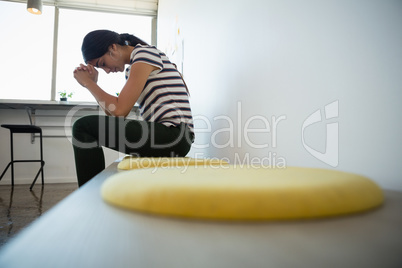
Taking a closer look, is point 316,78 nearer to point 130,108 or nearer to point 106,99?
point 130,108

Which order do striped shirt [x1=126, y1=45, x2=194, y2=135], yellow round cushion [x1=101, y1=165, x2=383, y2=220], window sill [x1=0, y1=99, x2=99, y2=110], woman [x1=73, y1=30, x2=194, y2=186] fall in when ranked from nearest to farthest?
1. yellow round cushion [x1=101, y1=165, x2=383, y2=220]
2. woman [x1=73, y1=30, x2=194, y2=186]
3. striped shirt [x1=126, y1=45, x2=194, y2=135]
4. window sill [x1=0, y1=99, x2=99, y2=110]

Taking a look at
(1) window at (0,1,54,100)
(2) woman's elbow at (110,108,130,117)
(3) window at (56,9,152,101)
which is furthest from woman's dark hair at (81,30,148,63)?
(1) window at (0,1,54,100)

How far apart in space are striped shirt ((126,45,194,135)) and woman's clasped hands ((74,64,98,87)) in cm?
27

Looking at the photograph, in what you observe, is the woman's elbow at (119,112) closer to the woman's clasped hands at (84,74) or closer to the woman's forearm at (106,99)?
the woman's forearm at (106,99)

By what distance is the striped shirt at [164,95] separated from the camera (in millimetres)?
1219

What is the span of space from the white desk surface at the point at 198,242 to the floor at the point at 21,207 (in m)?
1.24

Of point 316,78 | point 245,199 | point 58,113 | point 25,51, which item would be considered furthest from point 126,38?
point 25,51

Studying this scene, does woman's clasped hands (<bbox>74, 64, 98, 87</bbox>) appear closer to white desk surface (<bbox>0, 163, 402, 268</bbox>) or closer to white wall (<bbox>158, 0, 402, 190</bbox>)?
white wall (<bbox>158, 0, 402, 190</bbox>)

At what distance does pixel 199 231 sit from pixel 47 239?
0.43 ft

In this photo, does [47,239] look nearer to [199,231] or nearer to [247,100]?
[199,231]

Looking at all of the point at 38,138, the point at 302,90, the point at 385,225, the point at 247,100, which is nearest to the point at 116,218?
the point at 385,225

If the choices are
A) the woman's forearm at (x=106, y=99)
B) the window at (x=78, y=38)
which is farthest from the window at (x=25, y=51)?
the woman's forearm at (x=106, y=99)

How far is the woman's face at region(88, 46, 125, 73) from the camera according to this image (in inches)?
52.6

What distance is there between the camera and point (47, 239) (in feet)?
0.75
